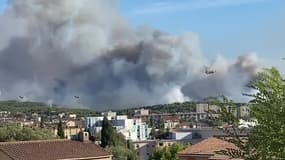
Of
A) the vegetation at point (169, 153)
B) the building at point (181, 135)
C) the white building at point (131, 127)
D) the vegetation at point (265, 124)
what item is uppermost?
the white building at point (131, 127)

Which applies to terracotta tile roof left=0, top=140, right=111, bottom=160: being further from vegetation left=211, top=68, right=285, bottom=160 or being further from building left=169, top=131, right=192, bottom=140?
building left=169, top=131, right=192, bottom=140

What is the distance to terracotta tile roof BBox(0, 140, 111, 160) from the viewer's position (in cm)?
3838

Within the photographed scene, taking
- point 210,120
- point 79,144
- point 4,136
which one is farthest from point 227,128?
point 4,136

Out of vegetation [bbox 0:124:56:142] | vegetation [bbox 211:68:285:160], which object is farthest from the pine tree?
vegetation [bbox 211:68:285:160]

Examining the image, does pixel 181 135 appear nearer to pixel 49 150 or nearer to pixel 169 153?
pixel 169 153

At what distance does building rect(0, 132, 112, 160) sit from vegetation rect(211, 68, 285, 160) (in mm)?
28595

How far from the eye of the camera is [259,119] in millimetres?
10211

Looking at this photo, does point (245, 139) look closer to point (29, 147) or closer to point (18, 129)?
point (29, 147)

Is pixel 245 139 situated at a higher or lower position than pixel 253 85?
lower

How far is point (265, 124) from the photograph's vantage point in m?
10.1

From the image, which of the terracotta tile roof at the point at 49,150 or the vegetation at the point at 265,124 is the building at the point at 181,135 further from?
the vegetation at the point at 265,124

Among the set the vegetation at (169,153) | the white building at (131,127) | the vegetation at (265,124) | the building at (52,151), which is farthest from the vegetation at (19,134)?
the white building at (131,127)

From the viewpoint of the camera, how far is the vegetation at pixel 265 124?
991 centimetres

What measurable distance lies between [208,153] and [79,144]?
12893mm
